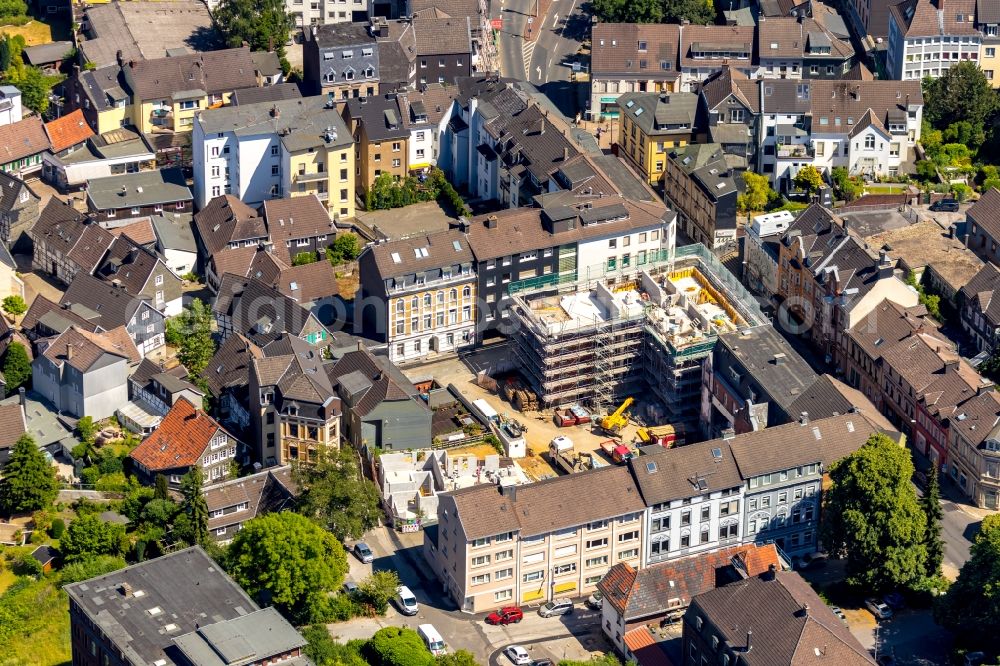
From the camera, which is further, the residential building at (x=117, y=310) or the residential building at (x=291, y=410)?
the residential building at (x=117, y=310)

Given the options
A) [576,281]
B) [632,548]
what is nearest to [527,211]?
[576,281]

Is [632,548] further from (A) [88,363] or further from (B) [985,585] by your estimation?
(A) [88,363]

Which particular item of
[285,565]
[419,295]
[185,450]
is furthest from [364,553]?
[419,295]

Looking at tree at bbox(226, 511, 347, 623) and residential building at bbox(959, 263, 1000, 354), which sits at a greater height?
residential building at bbox(959, 263, 1000, 354)

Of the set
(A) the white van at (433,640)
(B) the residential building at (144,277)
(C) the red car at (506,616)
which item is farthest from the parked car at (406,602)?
(B) the residential building at (144,277)

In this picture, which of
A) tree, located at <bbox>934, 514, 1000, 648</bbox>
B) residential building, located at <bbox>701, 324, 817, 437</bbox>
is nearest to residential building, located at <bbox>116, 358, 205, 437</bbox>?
residential building, located at <bbox>701, 324, 817, 437</bbox>

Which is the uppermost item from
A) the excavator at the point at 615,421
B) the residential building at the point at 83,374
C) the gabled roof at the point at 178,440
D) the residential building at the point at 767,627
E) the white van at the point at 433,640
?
the residential building at the point at 83,374

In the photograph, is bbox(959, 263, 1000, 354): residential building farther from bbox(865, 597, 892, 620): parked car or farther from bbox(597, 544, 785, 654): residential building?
bbox(597, 544, 785, 654): residential building

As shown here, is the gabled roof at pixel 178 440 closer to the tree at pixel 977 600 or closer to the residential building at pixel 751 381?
the residential building at pixel 751 381
